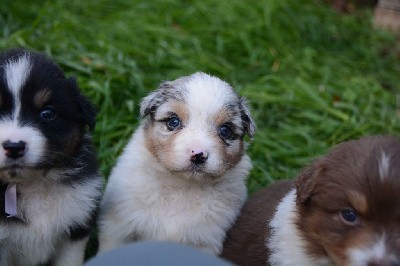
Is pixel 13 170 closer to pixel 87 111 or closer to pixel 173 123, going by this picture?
pixel 87 111

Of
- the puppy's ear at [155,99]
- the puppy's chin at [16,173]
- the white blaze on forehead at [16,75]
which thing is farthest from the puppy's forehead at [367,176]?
the white blaze on forehead at [16,75]

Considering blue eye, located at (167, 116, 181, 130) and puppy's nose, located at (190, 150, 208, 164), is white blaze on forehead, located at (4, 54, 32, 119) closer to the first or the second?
blue eye, located at (167, 116, 181, 130)

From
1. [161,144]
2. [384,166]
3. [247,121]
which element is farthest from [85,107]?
[384,166]

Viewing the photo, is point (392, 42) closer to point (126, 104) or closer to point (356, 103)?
point (356, 103)

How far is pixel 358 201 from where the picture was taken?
4.42 meters

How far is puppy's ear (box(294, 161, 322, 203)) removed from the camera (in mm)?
4812

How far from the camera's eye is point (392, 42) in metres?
13.0

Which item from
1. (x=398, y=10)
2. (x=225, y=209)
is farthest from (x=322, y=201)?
(x=398, y=10)

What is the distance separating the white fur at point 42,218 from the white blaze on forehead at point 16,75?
0.79 m

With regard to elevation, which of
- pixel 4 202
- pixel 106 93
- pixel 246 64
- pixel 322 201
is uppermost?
pixel 322 201

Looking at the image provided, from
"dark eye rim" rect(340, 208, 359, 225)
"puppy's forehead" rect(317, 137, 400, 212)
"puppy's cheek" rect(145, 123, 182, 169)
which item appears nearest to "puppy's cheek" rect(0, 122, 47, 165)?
"puppy's cheek" rect(145, 123, 182, 169)

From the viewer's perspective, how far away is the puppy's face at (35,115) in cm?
493

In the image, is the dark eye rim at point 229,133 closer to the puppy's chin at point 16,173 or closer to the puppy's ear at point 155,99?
the puppy's ear at point 155,99

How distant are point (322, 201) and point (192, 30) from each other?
637cm
